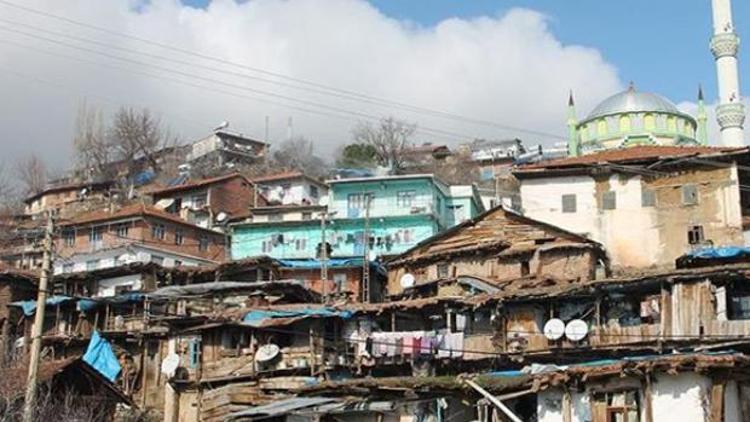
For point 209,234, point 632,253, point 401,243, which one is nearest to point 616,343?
point 632,253

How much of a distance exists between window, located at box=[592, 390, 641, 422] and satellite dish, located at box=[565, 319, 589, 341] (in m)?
→ 8.61

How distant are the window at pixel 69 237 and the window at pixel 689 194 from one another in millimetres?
39024

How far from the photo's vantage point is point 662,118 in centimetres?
6738

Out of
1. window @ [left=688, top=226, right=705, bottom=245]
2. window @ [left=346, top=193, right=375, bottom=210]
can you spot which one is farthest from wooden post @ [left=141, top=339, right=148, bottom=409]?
window @ [left=688, top=226, right=705, bottom=245]

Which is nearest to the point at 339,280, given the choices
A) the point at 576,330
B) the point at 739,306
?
the point at 576,330

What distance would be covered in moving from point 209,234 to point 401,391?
35465mm

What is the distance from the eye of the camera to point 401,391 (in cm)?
2873

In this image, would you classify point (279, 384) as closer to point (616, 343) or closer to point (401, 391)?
point (401, 391)

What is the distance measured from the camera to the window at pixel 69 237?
198 feet

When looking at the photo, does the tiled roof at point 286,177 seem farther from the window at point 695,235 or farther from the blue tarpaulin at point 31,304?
the window at point 695,235

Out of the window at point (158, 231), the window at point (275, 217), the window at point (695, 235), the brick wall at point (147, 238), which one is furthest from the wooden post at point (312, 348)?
the window at point (158, 231)

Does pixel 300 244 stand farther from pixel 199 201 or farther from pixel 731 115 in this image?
pixel 731 115

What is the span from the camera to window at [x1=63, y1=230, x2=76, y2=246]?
6034 cm

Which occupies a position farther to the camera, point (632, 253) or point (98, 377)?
point (632, 253)
